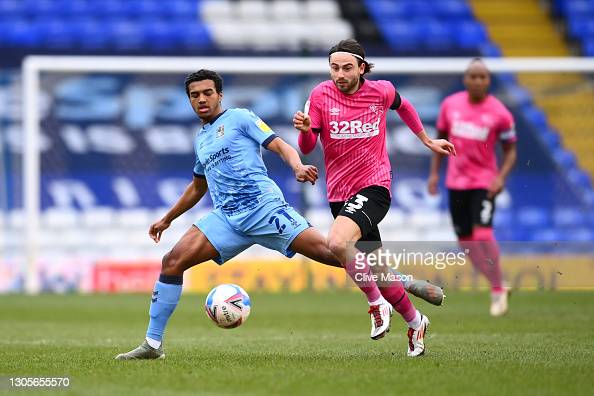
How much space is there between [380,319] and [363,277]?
14.0 inches

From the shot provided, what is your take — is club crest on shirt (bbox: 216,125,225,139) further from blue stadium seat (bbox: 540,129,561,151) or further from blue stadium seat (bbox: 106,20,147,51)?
blue stadium seat (bbox: 106,20,147,51)

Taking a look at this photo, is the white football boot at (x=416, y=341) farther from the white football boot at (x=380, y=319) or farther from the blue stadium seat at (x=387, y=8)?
the blue stadium seat at (x=387, y=8)

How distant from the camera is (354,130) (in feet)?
27.0

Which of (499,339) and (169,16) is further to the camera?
(169,16)

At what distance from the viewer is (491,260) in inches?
484

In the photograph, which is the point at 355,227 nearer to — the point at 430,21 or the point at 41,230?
the point at 41,230

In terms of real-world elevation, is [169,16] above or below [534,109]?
above

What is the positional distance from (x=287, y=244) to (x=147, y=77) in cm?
1015

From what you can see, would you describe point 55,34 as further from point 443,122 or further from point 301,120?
point 301,120

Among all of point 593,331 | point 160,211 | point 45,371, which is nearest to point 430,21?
point 160,211

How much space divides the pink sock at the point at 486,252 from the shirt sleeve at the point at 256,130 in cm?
499

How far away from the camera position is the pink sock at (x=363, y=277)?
7.89m

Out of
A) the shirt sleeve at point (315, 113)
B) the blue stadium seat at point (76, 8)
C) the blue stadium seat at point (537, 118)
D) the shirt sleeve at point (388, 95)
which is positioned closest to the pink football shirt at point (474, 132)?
the blue stadium seat at point (537, 118)

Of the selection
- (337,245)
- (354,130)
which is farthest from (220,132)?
(337,245)
